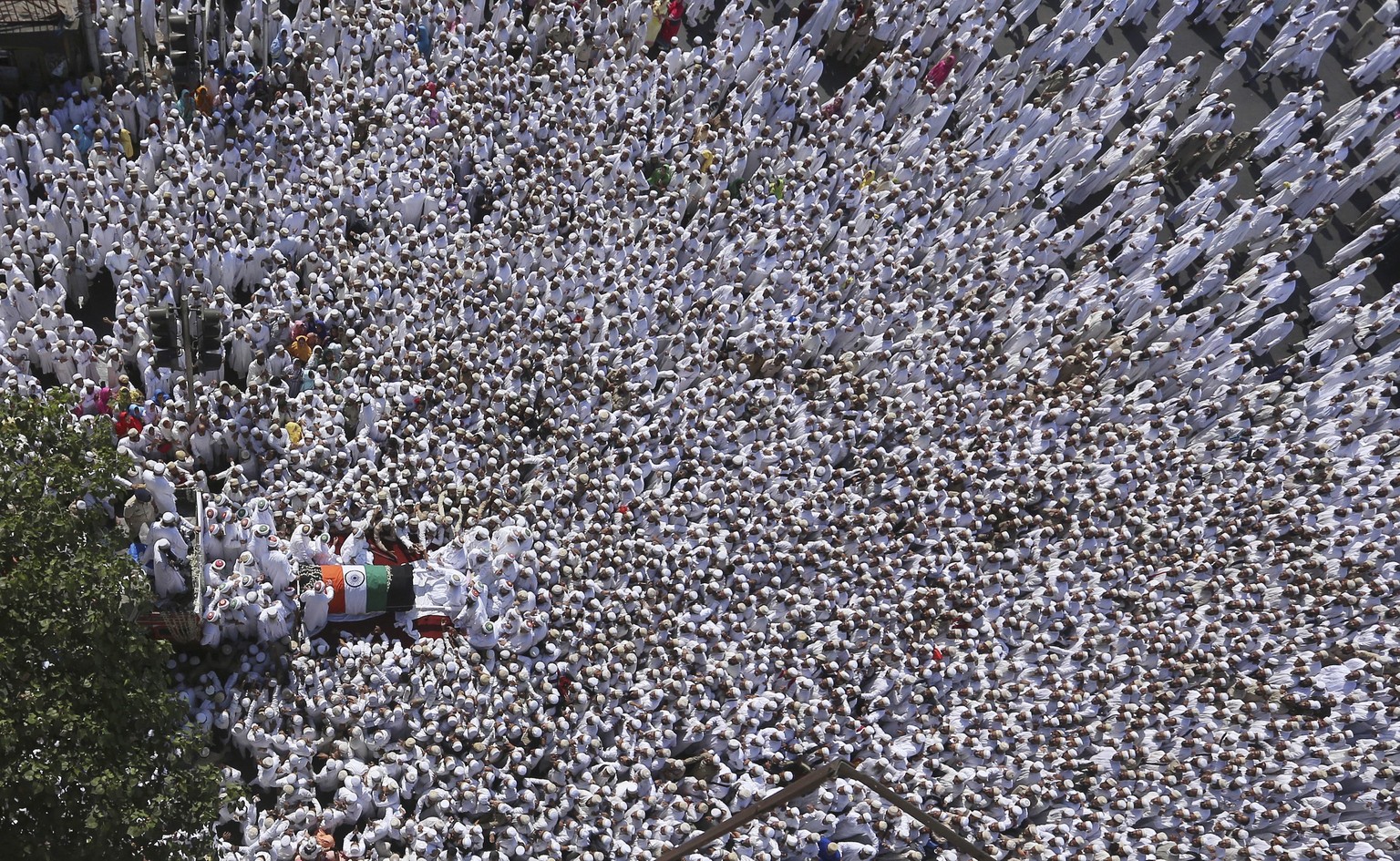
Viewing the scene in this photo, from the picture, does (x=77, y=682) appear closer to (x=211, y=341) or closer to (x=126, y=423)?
(x=126, y=423)

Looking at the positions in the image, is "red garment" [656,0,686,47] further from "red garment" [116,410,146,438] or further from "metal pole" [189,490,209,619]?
"metal pole" [189,490,209,619]

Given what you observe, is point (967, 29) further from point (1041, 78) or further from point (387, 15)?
point (387, 15)

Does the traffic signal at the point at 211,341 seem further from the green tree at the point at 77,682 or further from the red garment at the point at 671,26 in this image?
the red garment at the point at 671,26

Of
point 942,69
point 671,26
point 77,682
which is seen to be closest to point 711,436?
point 77,682

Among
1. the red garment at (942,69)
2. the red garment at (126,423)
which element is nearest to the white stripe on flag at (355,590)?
the red garment at (126,423)

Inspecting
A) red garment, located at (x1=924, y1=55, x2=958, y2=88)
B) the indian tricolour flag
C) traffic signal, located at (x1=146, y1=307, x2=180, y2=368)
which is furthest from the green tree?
red garment, located at (x1=924, y1=55, x2=958, y2=88)
